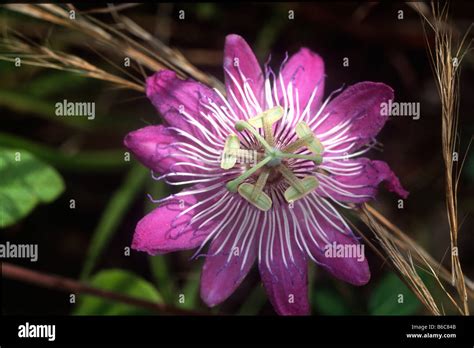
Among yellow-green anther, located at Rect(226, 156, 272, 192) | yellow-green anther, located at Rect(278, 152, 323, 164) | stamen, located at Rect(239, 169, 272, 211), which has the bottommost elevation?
stamen, located at Rect(239, 169, 272, 211)

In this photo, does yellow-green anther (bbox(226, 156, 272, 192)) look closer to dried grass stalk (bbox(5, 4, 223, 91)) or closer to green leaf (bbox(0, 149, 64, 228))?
dried grass stalk (bbox(5, 4, 223, 91))

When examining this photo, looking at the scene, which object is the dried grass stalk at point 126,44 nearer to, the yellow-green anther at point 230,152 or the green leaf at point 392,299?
the yellow-green anther at point 230,152

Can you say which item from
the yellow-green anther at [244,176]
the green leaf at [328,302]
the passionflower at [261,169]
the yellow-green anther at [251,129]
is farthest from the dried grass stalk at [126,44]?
the green leaf at [328,302]

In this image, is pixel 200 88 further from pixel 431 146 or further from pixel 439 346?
pixel 431 146

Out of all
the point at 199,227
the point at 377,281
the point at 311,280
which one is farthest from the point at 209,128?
the point at 377,281

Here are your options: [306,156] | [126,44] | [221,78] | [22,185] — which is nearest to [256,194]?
[306,156]

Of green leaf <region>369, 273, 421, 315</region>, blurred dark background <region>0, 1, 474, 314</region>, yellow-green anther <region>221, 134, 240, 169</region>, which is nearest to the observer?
yellow-green anther <region>221, 134, 240, 169</region>

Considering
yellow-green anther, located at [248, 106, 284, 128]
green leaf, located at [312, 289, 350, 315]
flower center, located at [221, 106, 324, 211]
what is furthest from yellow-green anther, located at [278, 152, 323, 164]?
green leaf, located at [312, 289, 350, 315]

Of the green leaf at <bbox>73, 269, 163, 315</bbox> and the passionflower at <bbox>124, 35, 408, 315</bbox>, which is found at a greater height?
the passionflower at <bbox>124, 35, 408, 315</bbox>
